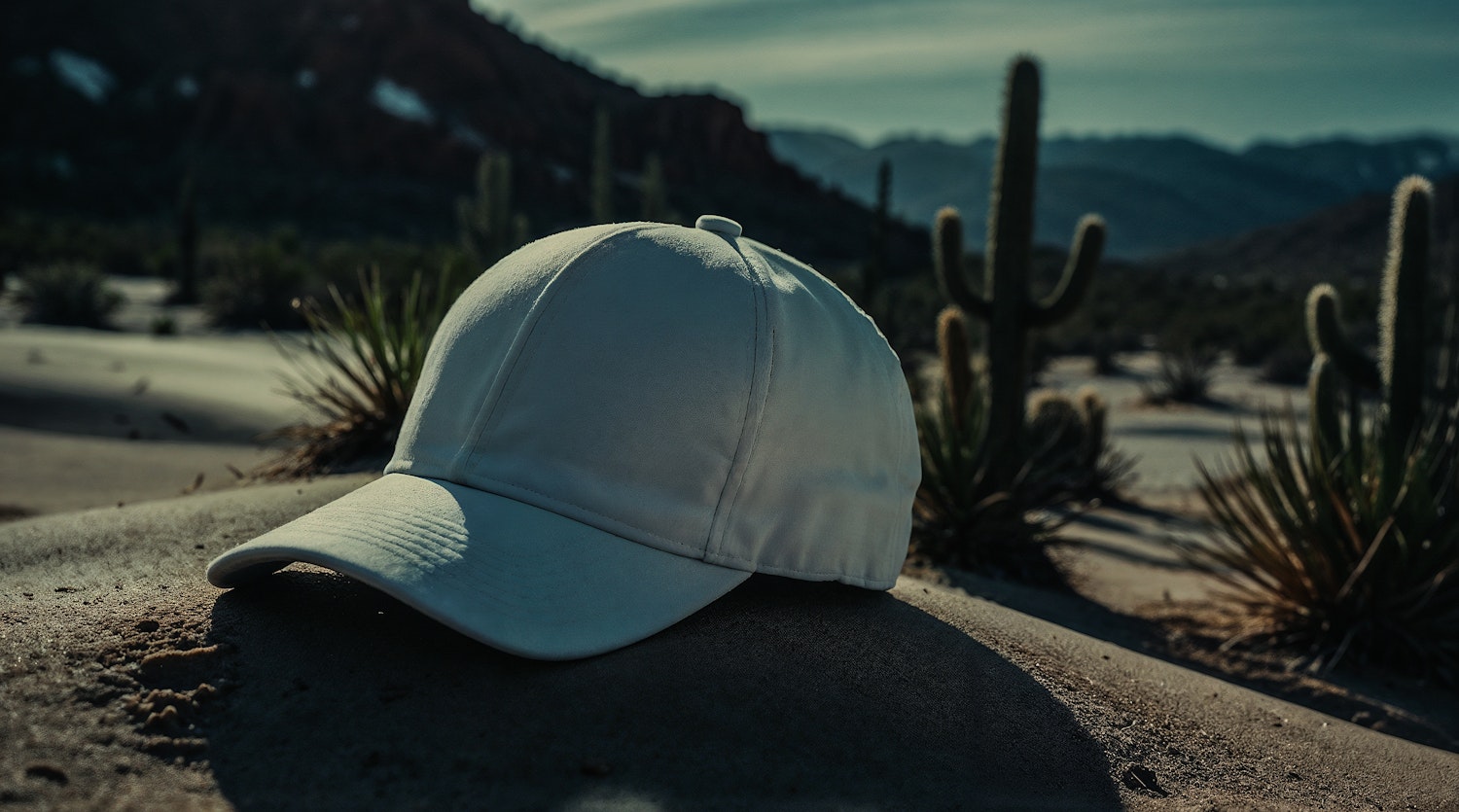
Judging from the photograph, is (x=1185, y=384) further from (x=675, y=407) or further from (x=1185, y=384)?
(x=675, y=407)

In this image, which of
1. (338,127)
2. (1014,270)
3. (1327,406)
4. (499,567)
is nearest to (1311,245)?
(338,127)

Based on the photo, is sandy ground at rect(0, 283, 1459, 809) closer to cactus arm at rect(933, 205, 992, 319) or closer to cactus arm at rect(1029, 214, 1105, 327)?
cactus arm at rect(1029, 214, 1105, 327)

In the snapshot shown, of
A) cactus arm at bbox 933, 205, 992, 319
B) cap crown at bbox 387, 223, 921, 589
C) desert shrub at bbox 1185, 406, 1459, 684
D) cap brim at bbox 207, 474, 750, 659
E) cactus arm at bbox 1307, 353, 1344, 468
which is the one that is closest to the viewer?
cap brim at bbox 207, 474, 750, 659

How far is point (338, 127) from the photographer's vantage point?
Result: 197 ft

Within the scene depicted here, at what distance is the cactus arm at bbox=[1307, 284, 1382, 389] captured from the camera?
6629mm

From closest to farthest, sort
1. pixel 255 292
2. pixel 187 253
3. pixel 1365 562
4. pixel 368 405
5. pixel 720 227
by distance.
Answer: pixel 720 227 < pixel 1365 562 < pixel 368 405 < pixel 255 292 < pixel 187 253

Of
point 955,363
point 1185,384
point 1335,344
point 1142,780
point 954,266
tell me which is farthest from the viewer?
point 1185,384

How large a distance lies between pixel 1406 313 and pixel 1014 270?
2281mm

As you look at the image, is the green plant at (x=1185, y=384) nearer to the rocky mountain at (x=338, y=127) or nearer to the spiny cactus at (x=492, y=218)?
the spiny cactus at (x=492, y=218)

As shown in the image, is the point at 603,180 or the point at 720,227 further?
the point at 603,180

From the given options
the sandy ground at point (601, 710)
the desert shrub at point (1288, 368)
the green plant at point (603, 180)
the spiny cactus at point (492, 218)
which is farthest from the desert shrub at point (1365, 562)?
the desert shrub at point (1288, 368)

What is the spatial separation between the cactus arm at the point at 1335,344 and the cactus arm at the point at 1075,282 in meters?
1.33

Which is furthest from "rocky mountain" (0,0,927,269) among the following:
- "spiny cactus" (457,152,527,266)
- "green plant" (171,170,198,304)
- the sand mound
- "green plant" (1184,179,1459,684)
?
the sand mound

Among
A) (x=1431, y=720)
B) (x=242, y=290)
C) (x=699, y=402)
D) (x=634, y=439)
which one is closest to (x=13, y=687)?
(x=634, y=439)
